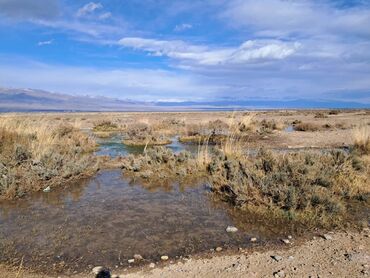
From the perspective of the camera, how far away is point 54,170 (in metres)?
10.0

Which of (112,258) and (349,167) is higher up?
(349,167)

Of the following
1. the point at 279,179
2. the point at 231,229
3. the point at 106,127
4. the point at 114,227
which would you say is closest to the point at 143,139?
the point at 106,127

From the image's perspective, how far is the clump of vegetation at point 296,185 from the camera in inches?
282

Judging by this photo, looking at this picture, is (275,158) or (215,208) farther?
(275,158)

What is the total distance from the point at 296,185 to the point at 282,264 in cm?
328

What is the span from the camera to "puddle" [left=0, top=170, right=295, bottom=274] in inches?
222

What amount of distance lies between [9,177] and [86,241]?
3.79 m

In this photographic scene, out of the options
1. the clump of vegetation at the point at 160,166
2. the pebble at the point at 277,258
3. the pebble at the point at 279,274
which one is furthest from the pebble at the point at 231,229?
the clump of vegetation at the point at 160,166

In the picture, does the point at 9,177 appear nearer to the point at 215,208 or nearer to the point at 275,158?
the point at 215,208

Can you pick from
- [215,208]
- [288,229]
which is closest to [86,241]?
[215,208]

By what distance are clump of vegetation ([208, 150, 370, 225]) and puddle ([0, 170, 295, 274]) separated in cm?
48

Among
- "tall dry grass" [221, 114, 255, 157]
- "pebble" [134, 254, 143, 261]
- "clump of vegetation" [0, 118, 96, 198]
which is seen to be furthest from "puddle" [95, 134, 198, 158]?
"pebble" [134, 254, 143, 261]

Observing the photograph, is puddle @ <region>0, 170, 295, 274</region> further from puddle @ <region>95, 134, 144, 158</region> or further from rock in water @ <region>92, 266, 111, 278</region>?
puddle @ <region>95, 134, 144, 158</region>

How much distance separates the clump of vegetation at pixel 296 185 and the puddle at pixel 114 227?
48 centimetres
